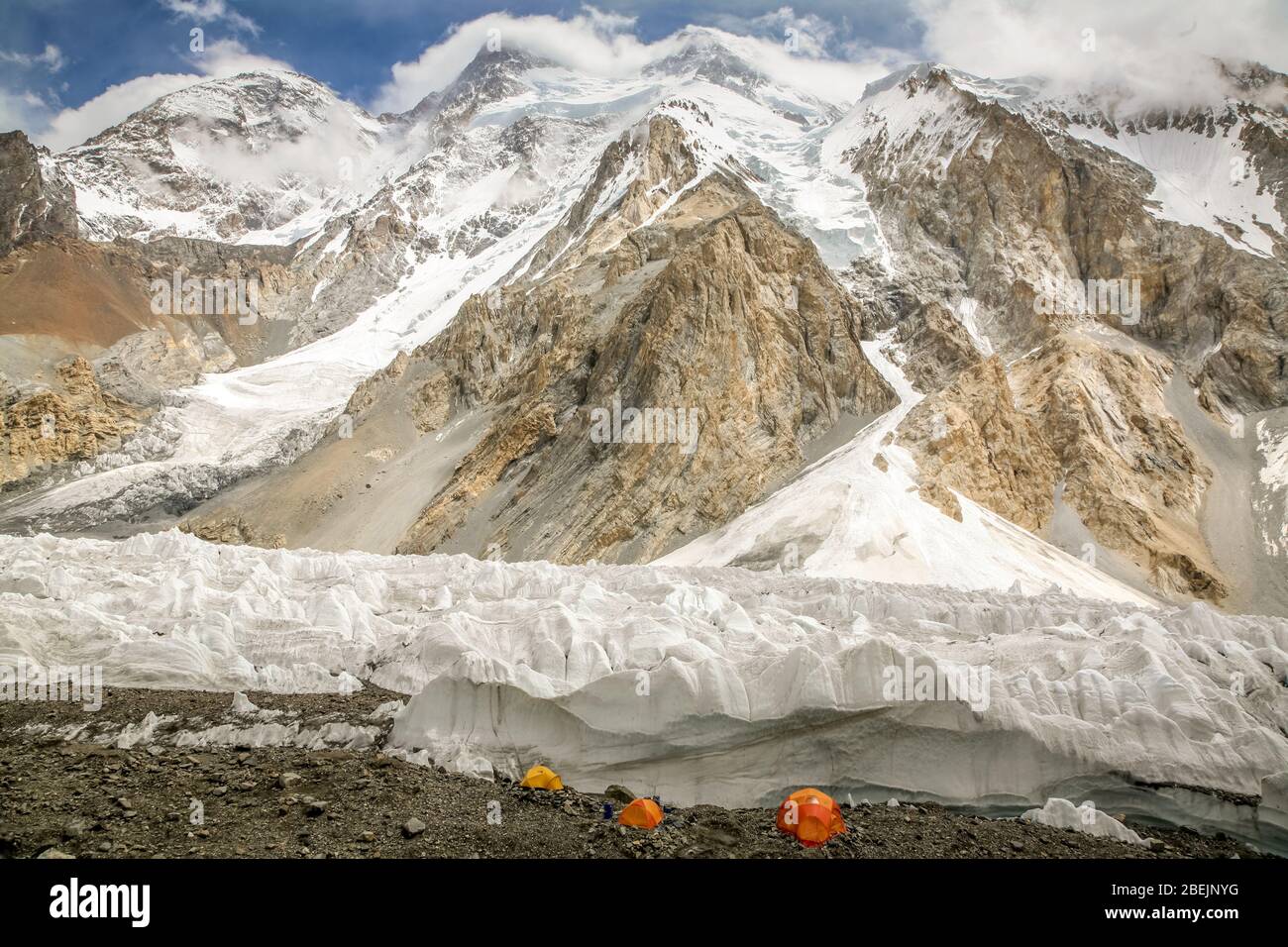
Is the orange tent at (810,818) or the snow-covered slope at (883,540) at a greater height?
the snow-covered slope at (883,540)

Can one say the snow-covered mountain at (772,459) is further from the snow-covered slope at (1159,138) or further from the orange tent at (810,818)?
the orange tent at (810,818)

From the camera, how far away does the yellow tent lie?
291 inches

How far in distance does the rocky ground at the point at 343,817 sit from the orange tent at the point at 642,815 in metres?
0.12

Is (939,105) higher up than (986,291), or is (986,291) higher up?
(939,105)

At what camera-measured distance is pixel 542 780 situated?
7.42 meters

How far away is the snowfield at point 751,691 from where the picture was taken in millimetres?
7367

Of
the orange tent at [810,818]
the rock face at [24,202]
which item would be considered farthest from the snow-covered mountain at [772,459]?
the rock face at [24,202]

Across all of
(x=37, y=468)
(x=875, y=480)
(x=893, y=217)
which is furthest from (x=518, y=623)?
(x=893, y=217)

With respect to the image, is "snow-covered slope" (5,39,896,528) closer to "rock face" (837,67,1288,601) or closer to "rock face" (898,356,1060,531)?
"rock face" (837,67,1288,601)

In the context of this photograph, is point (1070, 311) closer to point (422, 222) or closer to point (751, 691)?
point (751, 691)

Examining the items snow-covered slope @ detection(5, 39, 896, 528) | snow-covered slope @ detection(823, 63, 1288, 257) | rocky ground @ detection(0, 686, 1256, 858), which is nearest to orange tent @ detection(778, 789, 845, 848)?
rocky ground @ detection(0, 686, 1256, 858)
